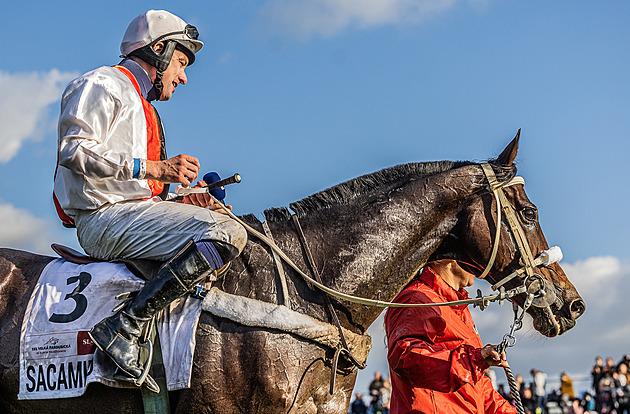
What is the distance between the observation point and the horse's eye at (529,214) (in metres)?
5.31

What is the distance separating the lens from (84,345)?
4.36 m

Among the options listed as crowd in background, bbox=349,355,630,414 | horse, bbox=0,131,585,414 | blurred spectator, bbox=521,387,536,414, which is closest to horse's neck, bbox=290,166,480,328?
horse, bbox=0,131,585,414

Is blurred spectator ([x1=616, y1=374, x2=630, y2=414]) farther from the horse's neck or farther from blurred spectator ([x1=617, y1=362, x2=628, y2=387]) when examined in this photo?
the horse's neck

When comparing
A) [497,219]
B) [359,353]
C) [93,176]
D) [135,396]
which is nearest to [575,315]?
[497,219]

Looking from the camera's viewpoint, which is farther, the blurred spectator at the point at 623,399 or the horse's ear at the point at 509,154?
the blurred spectator at the point at 623,399

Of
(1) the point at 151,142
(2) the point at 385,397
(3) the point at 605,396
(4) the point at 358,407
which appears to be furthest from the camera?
(4) the point at 358,407

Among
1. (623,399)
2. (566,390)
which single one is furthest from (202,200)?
(566,390)

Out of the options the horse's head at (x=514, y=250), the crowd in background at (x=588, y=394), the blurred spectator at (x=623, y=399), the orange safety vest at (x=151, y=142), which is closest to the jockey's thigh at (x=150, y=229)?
the orange safety vest at (x=151, y=142)

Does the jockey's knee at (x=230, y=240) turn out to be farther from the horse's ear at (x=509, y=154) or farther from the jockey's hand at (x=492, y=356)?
the horse's ear at (x=509, y=154)

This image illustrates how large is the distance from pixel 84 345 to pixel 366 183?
2.13m

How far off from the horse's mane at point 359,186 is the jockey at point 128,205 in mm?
517

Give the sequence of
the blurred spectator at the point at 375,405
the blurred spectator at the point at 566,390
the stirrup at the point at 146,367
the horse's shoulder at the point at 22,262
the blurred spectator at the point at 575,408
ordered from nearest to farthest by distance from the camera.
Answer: the stirrup at the point at 146,367, the horse's shoulder at the point at 22,262, the blurred spectator at the point at 575,408, the blurred spectator at the point at 566,390, the blurred spectator at the point at 375,405

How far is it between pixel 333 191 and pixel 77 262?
175 cm

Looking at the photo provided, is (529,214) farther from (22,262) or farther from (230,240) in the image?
(22,262)
